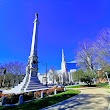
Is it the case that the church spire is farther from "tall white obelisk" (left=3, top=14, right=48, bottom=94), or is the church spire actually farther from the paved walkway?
the paved walkway

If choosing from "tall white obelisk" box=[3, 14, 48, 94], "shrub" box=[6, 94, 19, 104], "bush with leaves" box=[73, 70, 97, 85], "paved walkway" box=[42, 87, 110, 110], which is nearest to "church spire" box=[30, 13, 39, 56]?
"tall white obelisk" box=[3, 14, 48, 94]

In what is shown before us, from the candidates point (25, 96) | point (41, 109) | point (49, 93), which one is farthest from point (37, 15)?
point (41, 109)

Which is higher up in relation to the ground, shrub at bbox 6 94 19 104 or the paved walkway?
shrub at bbox 6 94 19 104

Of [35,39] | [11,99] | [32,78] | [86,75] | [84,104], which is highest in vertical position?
[35,39]

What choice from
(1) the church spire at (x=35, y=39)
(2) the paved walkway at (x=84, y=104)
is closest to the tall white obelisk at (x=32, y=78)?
(1) the church spire at (x=35, y=39)

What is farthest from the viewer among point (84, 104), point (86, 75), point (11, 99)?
point (86, 75)

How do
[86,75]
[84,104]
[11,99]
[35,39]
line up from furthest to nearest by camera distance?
[86,75]
[35,39]
[11,99]
[84,104]

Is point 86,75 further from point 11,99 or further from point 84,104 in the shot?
point 84,104

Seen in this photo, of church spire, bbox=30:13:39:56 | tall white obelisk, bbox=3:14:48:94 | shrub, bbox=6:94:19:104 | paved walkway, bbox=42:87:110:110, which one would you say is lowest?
paved walkway, bbox=42:87:110:110

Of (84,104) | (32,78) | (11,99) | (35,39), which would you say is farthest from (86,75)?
(84,104)

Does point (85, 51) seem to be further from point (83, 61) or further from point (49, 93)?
point (49, 93)

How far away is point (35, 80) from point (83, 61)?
19.6m

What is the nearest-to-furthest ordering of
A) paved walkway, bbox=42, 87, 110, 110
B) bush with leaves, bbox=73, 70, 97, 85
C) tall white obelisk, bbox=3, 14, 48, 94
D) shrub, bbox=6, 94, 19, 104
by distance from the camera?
1. paved walkway, bbox=42, 87, 110, 110
2. shrub, bbox=6, 94, 19, 104
3. tall white obelisk, bbox=3, 14, 48, 94
4. bush with leaves, bbox=73, 70, 97, 85

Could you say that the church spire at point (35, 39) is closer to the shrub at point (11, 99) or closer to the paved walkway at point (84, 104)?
the shrub at point (11, 99)
